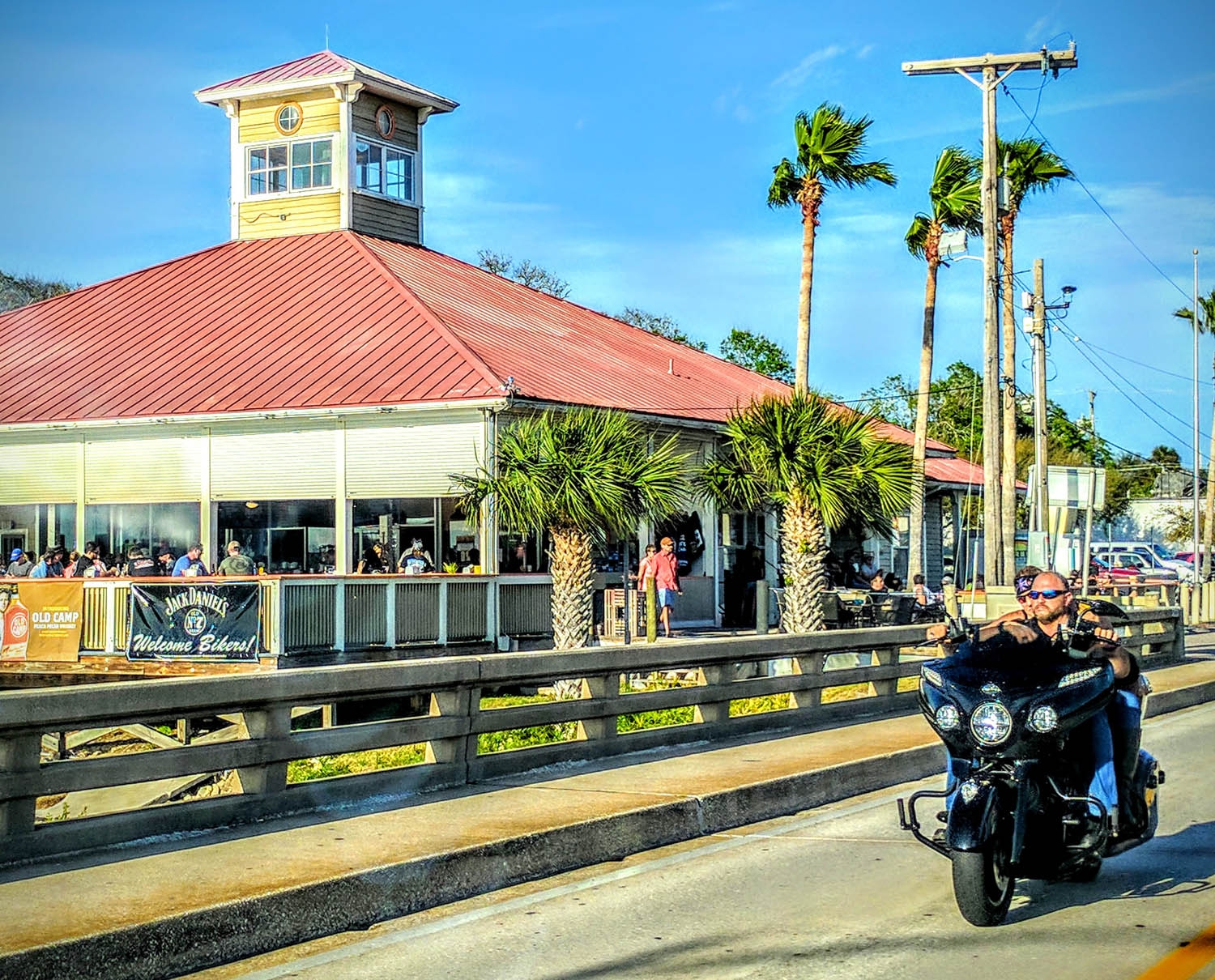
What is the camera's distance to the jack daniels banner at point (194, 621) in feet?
71.1

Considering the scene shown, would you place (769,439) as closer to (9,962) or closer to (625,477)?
(625,477)

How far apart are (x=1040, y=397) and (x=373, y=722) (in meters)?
33.0

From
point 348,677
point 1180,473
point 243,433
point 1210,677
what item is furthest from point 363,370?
point 1180,473

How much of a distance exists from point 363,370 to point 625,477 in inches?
299

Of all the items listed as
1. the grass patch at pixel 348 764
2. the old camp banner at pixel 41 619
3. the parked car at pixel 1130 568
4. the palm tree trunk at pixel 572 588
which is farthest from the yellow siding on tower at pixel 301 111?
the parked car at pixel 1130 568

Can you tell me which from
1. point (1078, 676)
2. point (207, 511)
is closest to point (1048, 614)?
point (1078, 676)

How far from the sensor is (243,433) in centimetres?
2716

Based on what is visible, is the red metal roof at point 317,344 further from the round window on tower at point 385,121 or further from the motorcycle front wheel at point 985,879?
the motorcycle front wheel at point 985,879

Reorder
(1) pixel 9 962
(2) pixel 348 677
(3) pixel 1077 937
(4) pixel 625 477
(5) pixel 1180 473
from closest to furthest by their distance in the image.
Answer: (1) pixel 9 962
(3) pixel 1077 937
(2) pixel 348 677
(4) pixel 625 477
(5) pixel 1180 473

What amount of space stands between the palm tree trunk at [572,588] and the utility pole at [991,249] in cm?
817

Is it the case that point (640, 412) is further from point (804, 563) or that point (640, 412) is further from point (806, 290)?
point (806, 290)

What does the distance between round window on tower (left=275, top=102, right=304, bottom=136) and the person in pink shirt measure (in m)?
14.4

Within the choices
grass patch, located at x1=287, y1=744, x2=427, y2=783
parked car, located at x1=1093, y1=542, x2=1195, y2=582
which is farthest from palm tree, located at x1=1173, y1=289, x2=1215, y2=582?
grass patch, located at x1=287, y1=744, x2=427, y2=783

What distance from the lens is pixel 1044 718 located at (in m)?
7.05
